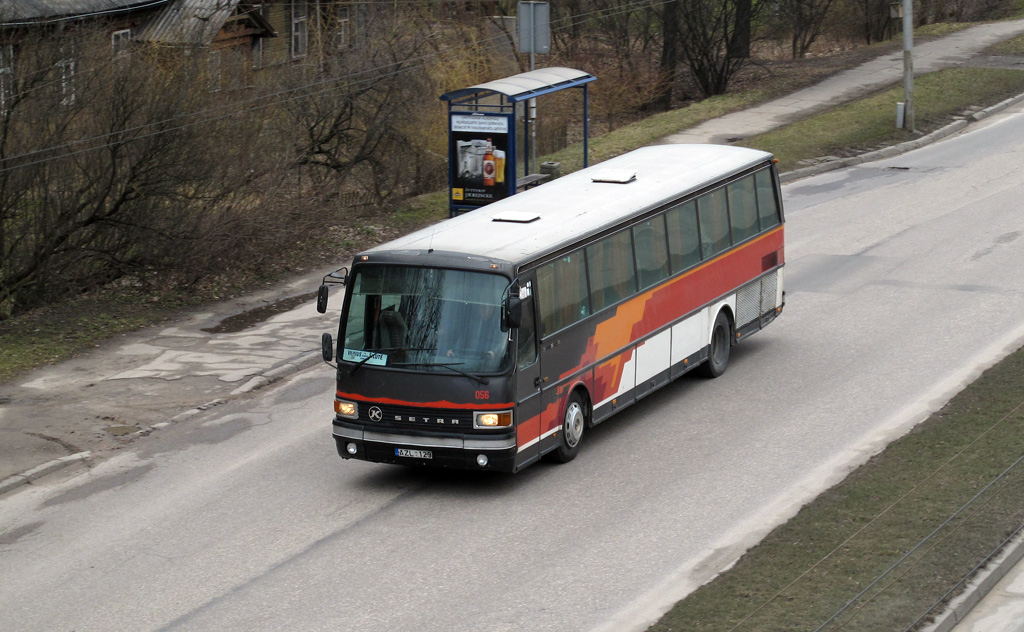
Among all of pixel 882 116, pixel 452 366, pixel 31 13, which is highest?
pixel 31 13

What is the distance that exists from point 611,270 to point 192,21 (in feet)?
62.8

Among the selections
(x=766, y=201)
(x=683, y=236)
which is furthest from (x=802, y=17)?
(x=683, y=236)

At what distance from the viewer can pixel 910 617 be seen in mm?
8734

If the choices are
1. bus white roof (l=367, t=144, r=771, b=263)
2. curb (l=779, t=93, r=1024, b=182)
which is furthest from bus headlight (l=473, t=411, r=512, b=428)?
curb (l=779, t=93, r=1024, b=182)

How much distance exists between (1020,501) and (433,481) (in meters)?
5.45

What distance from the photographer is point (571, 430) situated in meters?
13.0

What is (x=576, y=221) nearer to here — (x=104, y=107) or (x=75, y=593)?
(x=75, y=593)

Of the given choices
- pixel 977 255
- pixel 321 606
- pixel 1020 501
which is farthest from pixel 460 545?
pixel 977 255

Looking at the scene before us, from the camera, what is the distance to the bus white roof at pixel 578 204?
12508 mm

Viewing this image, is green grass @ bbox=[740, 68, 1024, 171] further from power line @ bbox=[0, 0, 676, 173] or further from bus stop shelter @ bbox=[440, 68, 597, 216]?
power line @ bbox=[0, 0, 676, 173]

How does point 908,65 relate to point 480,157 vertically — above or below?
above

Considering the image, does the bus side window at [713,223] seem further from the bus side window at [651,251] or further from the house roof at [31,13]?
the house roof at [31,13]

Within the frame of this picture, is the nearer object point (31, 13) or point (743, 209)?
point (743, 209)

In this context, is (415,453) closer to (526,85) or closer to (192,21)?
(526,85)
